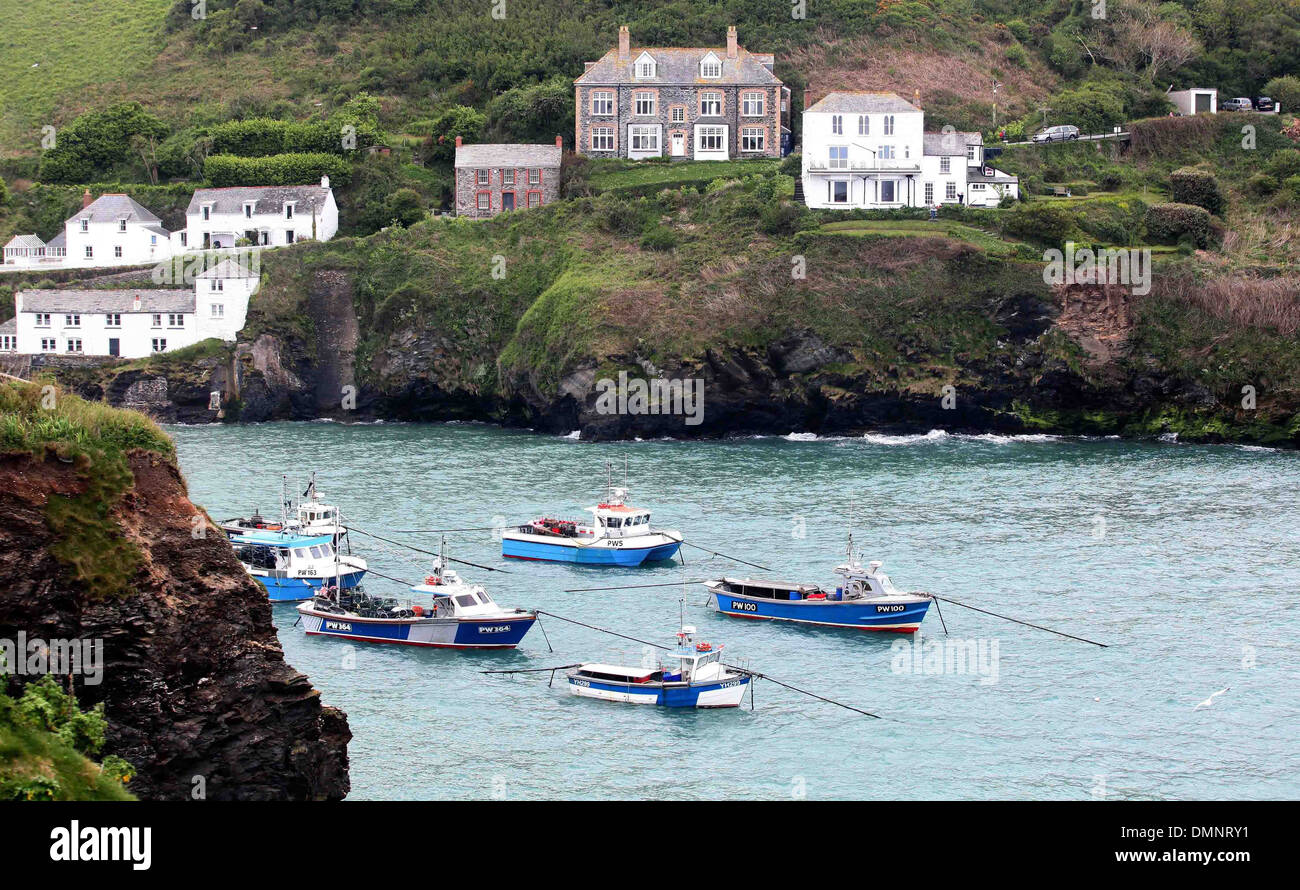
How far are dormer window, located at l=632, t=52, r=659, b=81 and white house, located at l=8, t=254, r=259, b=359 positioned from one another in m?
39.0

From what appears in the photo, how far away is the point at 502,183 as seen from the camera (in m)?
138

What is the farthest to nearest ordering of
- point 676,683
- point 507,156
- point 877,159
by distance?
point 507,156 → point 877,159 → point 676,683

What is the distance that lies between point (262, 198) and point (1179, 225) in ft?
247

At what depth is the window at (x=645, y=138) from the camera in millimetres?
143000

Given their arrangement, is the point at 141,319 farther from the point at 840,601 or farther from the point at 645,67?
the point at 840,601

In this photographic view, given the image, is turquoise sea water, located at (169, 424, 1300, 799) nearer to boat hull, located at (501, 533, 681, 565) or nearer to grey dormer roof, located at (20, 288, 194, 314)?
boat hull, located at (501, 533, 681, 565)

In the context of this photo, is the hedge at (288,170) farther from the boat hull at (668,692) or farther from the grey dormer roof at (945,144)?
the boat hull at (668,692)

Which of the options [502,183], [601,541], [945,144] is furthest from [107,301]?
[601,541]

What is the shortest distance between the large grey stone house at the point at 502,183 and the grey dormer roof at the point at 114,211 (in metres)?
27.6

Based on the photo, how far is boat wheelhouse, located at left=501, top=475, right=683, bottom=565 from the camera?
249ft

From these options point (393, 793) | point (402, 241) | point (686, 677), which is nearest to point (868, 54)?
point (402, 241)

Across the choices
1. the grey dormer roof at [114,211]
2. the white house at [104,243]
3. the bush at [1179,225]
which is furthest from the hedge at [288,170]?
the bush at [1179,225]
